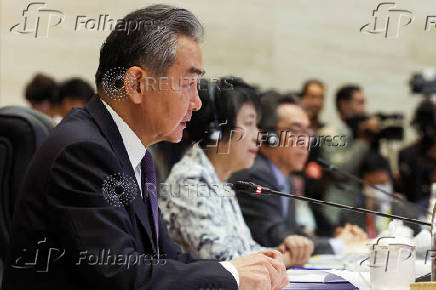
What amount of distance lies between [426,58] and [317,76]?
44.9 inches

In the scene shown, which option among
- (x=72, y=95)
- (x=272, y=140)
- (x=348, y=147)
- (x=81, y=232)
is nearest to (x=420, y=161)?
(x=348, y=147)

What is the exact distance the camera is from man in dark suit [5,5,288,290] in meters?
1.78

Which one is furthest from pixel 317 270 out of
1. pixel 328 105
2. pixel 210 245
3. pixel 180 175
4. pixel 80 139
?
pixel 328 105

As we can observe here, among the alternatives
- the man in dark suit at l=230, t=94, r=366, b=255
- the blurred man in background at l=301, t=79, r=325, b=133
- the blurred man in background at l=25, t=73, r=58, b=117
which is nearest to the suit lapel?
the man in dark suit at l=230, t=94, r=366, b=255

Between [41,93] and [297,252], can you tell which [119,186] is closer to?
[297,252]

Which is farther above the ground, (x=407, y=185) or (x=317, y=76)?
(x=317, y=76)

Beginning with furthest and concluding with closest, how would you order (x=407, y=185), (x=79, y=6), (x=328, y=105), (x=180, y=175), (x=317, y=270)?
(x=328, y=105) → (x=79, y=6) → (x=407, y=185) → (x=180, y=175) → (x=317, y=270)

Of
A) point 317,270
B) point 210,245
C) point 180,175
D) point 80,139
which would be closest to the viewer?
point 80,139

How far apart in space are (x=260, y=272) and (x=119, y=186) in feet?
1.26

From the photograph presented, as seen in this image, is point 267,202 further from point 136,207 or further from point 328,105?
point 328,105

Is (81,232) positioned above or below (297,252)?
above

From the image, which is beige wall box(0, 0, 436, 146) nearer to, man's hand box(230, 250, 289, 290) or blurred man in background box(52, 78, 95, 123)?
blurred man in background box(52, 78, 95, 123)

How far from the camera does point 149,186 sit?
213cm

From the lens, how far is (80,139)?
6.07 feet
